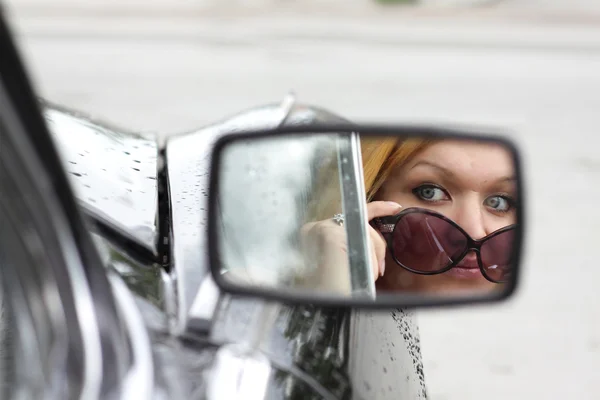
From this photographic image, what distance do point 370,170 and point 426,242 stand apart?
0.72 ft

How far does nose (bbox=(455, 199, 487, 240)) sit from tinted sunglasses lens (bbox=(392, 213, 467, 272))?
2 cm

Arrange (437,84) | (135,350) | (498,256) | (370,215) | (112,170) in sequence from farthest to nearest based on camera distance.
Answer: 1. (437,84)
2. (112,170)
3. (370,215)
4. (498,256)
5. (135,350)

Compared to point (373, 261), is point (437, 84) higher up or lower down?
lower down

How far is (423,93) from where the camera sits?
7660 millimetres

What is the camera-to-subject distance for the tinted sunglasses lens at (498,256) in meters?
1.59

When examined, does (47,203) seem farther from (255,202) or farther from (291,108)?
(291,108)

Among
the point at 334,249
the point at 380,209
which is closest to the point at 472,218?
the point at 380,209

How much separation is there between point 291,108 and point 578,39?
8.83 metres

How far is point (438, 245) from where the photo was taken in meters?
1.68

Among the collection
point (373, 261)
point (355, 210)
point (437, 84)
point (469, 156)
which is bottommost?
point (437, 84)

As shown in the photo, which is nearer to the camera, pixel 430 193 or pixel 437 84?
pixel 430 193

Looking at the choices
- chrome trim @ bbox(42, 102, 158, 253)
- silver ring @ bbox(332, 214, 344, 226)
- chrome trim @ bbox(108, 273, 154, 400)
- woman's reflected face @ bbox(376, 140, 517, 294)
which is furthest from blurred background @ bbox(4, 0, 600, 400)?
chrome trim @ bbox(108, 273, 154, 400)

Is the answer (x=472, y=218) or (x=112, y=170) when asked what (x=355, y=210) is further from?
(x=112, y=170)

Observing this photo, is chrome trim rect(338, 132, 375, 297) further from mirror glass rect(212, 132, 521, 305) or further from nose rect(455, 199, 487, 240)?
nose rect(455, 199, 487, 240)
